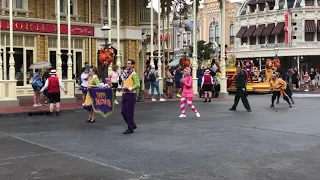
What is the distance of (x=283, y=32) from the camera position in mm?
51188

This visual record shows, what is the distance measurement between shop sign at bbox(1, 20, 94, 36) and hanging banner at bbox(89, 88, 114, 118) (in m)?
11.4

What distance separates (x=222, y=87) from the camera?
83.7ft

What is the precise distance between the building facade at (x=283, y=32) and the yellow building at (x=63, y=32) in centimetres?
2623

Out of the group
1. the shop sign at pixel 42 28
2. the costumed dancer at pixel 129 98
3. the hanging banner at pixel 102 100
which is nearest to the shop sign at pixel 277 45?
the shop sign at pixel 42 28

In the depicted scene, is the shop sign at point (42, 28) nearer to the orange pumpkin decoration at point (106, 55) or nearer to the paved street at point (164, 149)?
the orange pumpkin decoration at point (106, 55)

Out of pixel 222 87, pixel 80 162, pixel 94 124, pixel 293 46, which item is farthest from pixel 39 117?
pixel 293 46

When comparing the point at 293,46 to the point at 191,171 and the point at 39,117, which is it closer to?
the point at 39,117

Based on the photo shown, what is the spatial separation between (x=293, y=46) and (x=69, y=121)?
40869 millimetres

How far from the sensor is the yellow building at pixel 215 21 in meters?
59.5

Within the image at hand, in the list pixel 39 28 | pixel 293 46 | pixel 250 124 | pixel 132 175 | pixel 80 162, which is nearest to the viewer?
pixel 132 175

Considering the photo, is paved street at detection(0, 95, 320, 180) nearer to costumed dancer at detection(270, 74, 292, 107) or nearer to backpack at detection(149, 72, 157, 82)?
costumed dancer at detection(270, 74, 292, 107)

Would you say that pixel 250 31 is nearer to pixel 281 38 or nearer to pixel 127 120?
pixel 281 38

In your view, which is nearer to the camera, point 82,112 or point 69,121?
point 69,121

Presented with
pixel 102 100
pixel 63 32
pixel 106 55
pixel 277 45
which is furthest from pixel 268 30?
pixel 102 100
